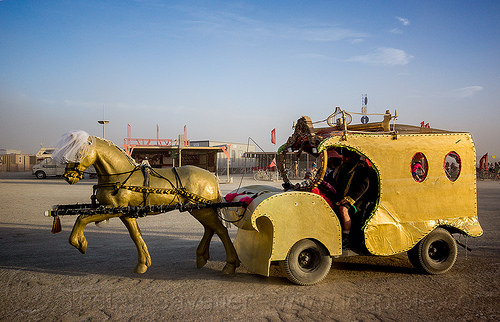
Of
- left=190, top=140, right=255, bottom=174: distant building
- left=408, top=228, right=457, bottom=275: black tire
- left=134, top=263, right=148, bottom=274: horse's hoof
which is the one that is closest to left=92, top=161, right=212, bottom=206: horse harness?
left=134, top=263, right=148, bottom=274: horse's hoof

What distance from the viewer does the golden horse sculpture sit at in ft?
16.2

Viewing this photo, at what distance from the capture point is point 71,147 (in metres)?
4.88

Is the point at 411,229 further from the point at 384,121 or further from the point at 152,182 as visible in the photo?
the point at 152,182

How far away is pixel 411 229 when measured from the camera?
5391 mm

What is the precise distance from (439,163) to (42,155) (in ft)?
128

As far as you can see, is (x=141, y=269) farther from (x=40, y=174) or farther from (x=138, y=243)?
(x=40, y=174)

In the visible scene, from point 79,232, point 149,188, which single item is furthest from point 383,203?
point 79,232

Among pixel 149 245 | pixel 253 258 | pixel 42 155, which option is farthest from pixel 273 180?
pixel 42 155

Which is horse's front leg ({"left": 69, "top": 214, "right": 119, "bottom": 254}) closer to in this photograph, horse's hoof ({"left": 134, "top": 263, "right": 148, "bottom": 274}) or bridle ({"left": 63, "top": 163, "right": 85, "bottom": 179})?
→ bridle ({"left": 63, "top": 163, "right": 85, "bottom": 179})

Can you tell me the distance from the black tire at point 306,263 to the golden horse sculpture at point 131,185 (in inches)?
38.3

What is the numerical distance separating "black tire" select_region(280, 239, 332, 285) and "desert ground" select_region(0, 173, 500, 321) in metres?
0.13

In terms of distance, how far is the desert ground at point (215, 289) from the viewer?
400cm

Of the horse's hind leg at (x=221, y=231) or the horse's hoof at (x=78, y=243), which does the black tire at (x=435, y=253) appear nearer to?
the horse's hind leg at (x=221, y=231)

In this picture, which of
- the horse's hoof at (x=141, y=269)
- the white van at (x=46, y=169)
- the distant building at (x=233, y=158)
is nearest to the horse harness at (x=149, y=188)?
the horse's hoof at (x=141, y=269)
